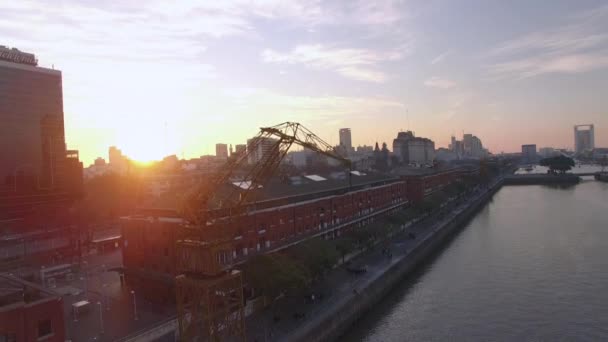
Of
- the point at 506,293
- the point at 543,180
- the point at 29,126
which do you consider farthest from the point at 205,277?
the point at 543,180

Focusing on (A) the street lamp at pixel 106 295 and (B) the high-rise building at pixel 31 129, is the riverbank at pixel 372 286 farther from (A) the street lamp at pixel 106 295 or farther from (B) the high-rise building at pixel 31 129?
(B) the high-rise building at pixel 31 129

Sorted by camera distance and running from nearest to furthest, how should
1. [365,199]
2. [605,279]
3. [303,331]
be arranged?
[303,331]
[605,279]
[365,199]

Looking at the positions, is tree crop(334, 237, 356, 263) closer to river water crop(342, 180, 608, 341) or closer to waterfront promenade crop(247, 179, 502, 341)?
waterfront promenade crop(247, 179, 502, 341)

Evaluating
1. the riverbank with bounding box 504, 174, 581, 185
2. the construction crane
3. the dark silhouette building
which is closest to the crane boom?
the construction crane

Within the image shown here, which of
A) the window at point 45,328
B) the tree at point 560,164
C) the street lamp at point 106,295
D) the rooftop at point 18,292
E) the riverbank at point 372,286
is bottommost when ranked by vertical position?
the riverbank at point 372,286

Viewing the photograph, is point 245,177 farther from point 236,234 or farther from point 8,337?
point 8,337

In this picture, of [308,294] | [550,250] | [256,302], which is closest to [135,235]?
[256,302]

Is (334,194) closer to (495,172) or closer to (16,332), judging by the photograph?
(16,332)

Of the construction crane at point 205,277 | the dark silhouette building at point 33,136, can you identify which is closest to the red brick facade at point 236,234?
the construction crane at point 205,277
